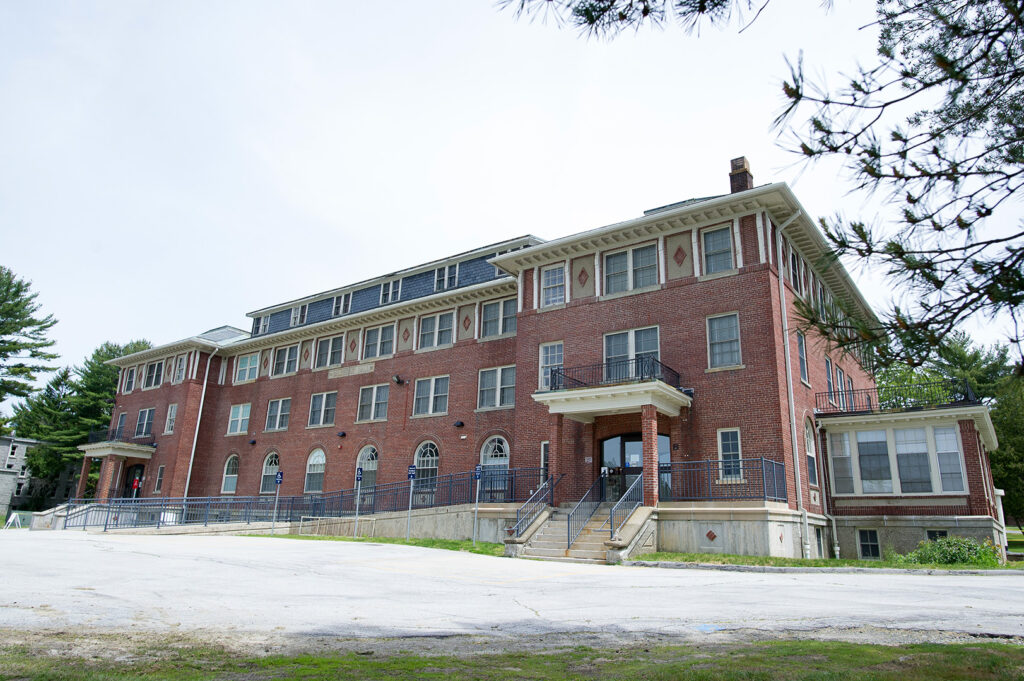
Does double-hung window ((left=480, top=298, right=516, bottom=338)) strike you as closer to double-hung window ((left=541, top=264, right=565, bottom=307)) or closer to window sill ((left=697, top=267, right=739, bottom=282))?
double-hung window ((left=541, top=264, right=565, bottom=307))

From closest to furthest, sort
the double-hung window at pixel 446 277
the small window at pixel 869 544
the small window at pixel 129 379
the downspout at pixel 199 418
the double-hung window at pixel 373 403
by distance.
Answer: the small window at pixel 869 544
the double-hung window at pixel 373 403
the double-hung window at pixel 446 277
the downspout at pixel 199 418
the small window at pixel 129 379

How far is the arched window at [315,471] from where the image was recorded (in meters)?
32.4

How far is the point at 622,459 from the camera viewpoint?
2208 centimetres

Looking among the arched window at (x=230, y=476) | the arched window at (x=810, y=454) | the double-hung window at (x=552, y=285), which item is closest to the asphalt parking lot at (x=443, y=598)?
the arched window at (x=810, y=454)

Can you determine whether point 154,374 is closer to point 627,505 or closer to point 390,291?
point 390,291

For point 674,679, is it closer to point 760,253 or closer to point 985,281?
point 985,281

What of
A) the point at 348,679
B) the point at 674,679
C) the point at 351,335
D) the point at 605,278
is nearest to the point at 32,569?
the point at 348,679

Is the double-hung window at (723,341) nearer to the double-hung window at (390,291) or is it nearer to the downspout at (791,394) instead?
the downspout at (791,394)

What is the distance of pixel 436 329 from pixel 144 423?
21205 millimetres

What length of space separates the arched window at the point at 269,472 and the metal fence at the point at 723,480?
2162 cm

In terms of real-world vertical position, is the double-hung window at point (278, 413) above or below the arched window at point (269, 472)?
above

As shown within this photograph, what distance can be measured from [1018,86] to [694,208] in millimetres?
15847

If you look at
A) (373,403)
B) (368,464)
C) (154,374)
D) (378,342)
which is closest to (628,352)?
(373,403)

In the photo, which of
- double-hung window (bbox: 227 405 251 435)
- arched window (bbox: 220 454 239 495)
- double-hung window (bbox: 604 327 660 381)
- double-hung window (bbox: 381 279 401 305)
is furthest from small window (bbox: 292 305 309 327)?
double-hung window (bbox: 604 327 660 381)
